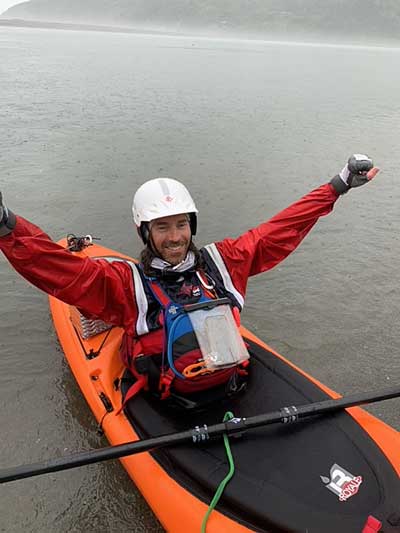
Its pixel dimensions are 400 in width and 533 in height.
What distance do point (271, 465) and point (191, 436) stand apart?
1.68 ft

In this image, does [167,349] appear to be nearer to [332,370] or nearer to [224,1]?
[332,370]

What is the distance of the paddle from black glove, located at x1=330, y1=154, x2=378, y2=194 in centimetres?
141

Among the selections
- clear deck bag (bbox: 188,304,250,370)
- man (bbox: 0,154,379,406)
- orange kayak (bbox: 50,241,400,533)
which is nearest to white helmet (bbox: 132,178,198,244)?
man (bbox: 0,154,379,406)

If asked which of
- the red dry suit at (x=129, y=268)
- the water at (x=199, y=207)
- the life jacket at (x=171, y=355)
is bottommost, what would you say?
the water at (x=199, y=207)

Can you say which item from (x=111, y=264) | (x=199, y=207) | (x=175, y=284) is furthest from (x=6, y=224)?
(x=199, y=207)

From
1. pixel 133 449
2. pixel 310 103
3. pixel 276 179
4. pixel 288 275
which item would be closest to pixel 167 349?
pixel 133 449

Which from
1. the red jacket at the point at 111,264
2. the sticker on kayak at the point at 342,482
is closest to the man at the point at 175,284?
the red jacket at the point at 111,264

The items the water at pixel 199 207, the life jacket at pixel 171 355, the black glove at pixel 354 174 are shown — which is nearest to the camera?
the life jacket at pixel 171 355

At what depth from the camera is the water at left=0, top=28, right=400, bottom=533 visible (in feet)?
11.6

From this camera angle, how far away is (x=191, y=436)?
2.55 m

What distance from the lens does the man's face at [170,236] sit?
9.25ft

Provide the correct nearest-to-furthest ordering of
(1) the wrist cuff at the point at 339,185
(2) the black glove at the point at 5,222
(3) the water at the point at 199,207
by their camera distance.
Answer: (2) the black glove at the point at 5,222 < (1) the wrist cuff at the point at 339,185 < (3) the water at the point at 199,207

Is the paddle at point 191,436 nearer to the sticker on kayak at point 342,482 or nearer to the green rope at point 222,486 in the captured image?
the green rope at point 222,486

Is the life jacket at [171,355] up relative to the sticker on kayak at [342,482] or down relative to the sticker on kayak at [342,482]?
up
